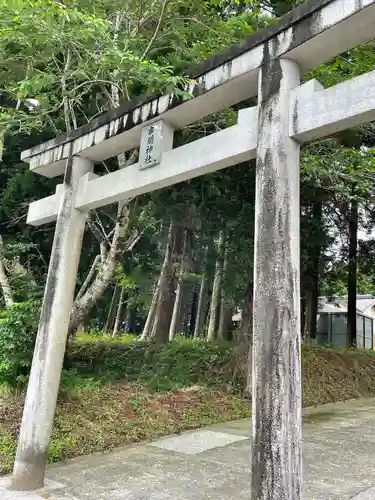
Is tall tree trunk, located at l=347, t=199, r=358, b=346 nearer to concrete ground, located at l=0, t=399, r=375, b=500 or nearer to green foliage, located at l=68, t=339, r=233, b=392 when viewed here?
green foliage, located at l=68, t=339, r=233, b=392

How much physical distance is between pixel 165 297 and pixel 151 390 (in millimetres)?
4118

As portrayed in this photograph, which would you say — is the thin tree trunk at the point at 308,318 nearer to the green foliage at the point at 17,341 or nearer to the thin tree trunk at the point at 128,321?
the green foliage at the point at 17,341

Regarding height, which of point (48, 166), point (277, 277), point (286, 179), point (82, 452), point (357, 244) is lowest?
point (82, 452)

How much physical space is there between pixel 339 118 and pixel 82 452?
4.54 metres

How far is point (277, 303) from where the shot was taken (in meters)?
2.81

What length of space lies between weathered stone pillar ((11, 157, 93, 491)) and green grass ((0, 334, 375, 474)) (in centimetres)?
74

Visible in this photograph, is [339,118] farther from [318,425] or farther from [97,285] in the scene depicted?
[318,425]

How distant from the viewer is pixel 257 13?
7125 millimetres

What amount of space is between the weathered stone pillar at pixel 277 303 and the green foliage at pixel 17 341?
445cm

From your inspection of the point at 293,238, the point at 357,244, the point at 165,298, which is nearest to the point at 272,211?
the point at 293,238

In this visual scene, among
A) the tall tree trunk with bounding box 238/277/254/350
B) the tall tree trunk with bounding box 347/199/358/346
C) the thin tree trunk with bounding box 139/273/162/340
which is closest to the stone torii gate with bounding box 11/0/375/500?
the tall tree trunk with bounding box 238/277/254/350

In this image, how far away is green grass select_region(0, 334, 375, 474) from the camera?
18.3 ft

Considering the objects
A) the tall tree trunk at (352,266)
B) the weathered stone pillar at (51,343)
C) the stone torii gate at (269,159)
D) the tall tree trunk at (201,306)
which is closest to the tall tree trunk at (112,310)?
the tall tree trunk at (201,306)

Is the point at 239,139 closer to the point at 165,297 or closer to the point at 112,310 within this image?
the point at 165,297
